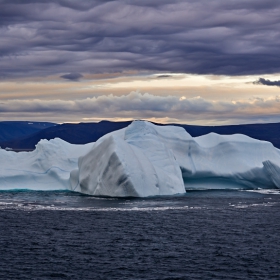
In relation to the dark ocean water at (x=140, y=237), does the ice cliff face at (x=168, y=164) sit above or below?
above

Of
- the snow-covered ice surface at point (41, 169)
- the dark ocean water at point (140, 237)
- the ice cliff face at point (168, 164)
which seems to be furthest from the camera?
the snow-covered ice surface at point (41, 169)

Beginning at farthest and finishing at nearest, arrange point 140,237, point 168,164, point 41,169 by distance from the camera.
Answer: point 41,169 < point 168,164 < point 140,237

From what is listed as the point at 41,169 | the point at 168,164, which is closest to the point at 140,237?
the point at 168,164

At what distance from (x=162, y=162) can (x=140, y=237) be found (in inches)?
920

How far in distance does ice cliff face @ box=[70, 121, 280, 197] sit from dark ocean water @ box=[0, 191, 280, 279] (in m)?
2.02

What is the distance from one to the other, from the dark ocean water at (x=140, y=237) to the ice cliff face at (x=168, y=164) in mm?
2017

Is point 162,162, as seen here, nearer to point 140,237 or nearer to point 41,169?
point 41,169

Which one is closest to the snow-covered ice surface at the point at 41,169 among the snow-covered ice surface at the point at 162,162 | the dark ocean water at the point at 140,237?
the snow-covered ice surface at the point at 162,162

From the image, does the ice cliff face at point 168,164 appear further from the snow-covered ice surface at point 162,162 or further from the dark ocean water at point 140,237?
the dark ocean water at point 140,237

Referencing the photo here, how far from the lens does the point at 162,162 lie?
65312mm

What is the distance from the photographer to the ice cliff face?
60.6 m

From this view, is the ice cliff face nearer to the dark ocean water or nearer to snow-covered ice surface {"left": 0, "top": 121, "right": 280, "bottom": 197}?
snow-covered ice surface {"left": 0, "top": 121, "right": 280, "bottom": 197}

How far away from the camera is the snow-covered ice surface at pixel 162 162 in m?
64.2

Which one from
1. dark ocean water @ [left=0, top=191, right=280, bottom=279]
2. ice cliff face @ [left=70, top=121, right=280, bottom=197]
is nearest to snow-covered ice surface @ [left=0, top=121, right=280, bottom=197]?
ice cliff face @ [left=70, top=121, right=280, bottom=197]
